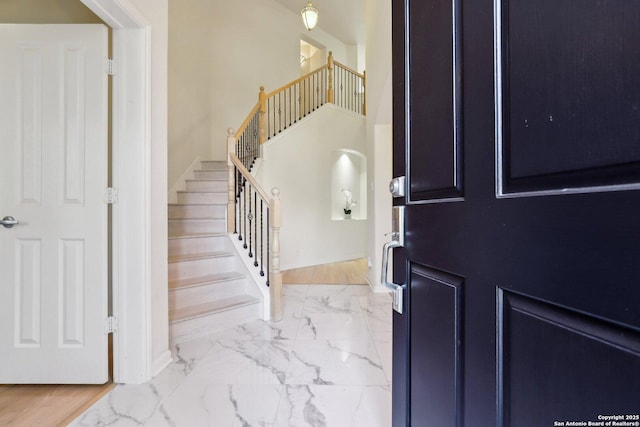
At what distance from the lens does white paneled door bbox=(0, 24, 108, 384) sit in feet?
5.42

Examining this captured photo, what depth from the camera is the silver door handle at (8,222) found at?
163 centimetres

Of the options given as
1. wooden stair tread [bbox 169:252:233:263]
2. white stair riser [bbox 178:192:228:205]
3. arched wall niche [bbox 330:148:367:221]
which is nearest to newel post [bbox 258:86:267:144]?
white stair riser [bbox 178:192:228:205]

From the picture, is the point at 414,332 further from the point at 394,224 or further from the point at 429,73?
the point at 429,73

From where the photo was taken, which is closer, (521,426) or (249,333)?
(521,426)

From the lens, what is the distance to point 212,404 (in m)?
1.53

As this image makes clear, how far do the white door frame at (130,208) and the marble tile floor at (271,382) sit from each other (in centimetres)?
23

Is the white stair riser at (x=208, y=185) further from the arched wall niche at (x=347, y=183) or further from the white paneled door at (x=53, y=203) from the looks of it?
the arched wall niche at (x=347, y=183)

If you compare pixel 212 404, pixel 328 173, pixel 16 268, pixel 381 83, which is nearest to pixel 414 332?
pixel 212 404

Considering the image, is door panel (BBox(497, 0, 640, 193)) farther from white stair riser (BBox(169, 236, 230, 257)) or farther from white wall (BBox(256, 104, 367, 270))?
white wall (BBox(256, 104, 367, 270))

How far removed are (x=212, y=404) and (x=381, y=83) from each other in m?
3.32

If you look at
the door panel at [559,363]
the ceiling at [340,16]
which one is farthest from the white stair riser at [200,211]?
the ceiling at [340,16]

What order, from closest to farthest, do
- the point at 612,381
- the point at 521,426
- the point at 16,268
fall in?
the point at 612,381
the point at 521,426
the point at 16,268

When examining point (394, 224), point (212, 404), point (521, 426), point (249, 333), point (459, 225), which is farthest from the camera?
point (249, 333)

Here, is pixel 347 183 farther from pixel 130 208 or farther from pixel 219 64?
pixel 130 208
